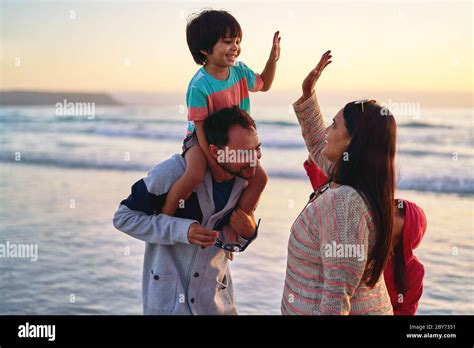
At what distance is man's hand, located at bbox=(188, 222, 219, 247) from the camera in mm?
2652

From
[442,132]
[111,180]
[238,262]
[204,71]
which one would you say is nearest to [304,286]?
[204,71]

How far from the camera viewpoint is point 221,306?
2863 millimetres

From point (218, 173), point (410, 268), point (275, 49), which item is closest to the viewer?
point (410, 268)

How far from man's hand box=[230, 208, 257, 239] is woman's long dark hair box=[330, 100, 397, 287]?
1.60 feet

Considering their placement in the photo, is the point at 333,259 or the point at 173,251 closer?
the point at 333,259

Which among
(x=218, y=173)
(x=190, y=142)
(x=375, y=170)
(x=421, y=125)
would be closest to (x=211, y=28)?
(x=190, y=142)

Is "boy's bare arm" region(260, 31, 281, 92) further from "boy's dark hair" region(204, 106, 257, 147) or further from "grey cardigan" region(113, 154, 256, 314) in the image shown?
"grey cardigan" region(113, 154, 256, 314)

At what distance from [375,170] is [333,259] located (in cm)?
33

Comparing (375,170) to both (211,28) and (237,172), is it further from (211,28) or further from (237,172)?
(211,28)

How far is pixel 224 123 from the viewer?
2828 millimetres

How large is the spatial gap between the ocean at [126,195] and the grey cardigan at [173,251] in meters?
0.91

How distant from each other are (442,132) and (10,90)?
32.1ft

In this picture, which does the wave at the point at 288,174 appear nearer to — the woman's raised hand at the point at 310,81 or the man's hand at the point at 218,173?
the woman's raised hand at the point at 310,81
